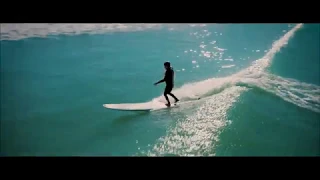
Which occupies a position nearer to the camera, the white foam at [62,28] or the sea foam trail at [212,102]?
the sea foam trail at [212,102]

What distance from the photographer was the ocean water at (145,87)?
4.07 m

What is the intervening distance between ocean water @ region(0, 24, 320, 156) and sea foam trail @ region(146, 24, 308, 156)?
12 millimetres

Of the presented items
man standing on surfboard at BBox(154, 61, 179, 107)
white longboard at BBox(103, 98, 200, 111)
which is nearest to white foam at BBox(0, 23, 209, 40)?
man standing on surfboard at BBox(154, 61, 179, 107)

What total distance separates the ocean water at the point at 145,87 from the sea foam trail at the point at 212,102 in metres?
0.01

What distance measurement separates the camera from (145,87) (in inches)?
166

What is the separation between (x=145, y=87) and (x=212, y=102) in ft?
2.71

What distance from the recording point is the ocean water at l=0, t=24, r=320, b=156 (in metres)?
4.07

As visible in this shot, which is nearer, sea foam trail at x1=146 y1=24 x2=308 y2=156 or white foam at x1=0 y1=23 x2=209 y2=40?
sea foam trail at x1=146 y1=24 x2=308 y2=156

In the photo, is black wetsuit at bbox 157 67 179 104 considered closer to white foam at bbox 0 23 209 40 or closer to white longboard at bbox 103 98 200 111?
white longboard at bbox 103 98 200 111

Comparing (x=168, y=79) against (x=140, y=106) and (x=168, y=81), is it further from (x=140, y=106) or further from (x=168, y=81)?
(x=140, y=106)

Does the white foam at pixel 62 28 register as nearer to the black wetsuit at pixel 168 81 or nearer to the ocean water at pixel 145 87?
the ocean water at pixel 145 87

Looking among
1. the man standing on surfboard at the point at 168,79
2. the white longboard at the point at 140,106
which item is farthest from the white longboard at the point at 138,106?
the man standing on surfboard at the point at 168,79
